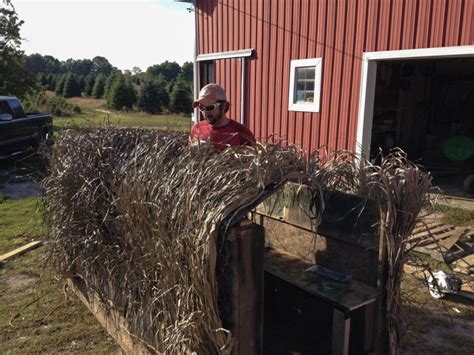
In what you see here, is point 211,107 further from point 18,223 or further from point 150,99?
point 150,99

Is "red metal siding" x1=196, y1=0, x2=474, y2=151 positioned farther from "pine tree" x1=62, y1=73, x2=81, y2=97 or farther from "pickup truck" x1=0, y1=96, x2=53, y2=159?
"pine tree" x1=62, y1=73, x2=81, y2=97

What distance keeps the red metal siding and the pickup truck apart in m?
4.68

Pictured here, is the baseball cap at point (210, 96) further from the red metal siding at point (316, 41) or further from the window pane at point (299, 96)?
the window pane at point (299, 96)

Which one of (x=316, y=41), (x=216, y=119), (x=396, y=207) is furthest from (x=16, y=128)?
(x=396, y=207)

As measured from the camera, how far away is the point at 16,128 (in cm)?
1039

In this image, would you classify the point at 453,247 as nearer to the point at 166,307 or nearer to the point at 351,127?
the point at 351,127

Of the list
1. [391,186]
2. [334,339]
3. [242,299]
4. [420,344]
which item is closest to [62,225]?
[242,299]

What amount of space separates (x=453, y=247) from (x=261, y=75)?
17.5ft

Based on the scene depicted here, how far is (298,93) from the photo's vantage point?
8.43m

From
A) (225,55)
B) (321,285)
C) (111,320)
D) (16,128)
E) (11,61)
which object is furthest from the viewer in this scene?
(11,61)

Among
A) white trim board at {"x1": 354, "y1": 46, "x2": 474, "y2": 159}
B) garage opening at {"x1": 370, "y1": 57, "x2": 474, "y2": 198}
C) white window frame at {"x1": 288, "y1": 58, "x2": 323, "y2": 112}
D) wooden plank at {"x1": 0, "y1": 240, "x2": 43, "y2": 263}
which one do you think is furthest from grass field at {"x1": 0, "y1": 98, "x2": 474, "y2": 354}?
garage opening at {"x1": 370, "y1": 57, "x2": 474, "y2": 198}

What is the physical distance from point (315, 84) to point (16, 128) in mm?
7188

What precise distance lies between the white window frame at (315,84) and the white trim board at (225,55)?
1.41m

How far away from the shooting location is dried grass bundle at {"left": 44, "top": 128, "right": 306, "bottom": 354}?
2217 millimetres
